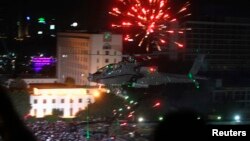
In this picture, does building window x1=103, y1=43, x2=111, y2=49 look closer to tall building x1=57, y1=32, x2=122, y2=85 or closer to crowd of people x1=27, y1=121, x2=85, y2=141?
tall building x1=57, y1=32, x2=122, y2=85

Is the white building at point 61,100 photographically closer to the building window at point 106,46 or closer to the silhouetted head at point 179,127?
the building window at point 106,46

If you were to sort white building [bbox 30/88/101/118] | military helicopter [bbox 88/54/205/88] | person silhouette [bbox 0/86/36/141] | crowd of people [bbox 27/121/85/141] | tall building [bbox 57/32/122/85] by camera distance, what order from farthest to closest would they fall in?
tall building [bbox 57/32/122/85]
white building [bbox 30/88/101/118]
military helicopter [bbox 88/54/205/88]
crowd of people [bbox 27/121/85/141]
person silhouette [bbox 0/86/36/141]

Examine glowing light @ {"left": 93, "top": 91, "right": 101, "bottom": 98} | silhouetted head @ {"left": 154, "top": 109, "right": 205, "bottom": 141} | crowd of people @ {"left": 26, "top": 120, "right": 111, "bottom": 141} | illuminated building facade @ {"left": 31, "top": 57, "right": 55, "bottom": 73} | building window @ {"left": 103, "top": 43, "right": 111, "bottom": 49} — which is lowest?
crowd of people @ {"left": 26, "top": 120, "right": 111, "bottom": 141}

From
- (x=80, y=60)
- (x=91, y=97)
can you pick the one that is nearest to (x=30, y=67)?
(x=80, y=60)

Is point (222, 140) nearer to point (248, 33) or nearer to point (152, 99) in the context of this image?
point (152, 99)

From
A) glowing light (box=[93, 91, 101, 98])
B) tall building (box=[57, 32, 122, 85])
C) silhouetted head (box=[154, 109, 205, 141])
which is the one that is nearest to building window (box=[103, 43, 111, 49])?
tall building (box=[57, 32, 122, 85])
